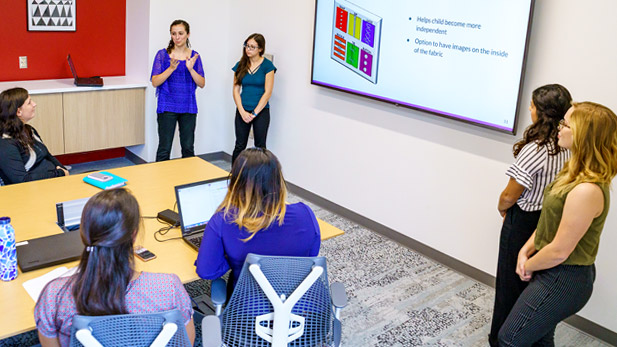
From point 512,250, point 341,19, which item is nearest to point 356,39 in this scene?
point 341,19

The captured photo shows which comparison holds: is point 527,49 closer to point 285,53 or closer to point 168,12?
point 285,53

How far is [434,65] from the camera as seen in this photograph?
163 inches

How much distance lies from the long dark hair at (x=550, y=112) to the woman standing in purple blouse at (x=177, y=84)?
3.33 metres


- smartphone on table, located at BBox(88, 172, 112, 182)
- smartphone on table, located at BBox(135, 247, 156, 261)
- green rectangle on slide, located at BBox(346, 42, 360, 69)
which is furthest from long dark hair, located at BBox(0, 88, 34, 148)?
green rectangle on slide, located at BBox(346, 42, 360, 69)

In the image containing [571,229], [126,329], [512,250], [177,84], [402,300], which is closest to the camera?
[126,329]

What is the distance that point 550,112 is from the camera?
2.80m

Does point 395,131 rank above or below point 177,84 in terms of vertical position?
below

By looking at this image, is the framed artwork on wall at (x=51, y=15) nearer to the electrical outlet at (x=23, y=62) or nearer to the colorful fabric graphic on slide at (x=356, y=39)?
the electrical outlet at (x=23, y=62)

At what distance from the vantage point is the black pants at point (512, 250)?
9.62ft

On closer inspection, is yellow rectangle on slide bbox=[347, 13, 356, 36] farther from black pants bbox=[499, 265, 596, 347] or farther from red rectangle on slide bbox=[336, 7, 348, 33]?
black pants bbox=[499, 265, 596, 347]

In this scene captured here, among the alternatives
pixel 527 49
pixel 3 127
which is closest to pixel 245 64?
pixel 3 127

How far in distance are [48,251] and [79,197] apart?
2.37 ft

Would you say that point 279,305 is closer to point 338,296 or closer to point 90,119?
point 338,296

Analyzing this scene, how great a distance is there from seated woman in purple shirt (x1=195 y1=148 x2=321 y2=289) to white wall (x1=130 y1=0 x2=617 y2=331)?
6.70ft
